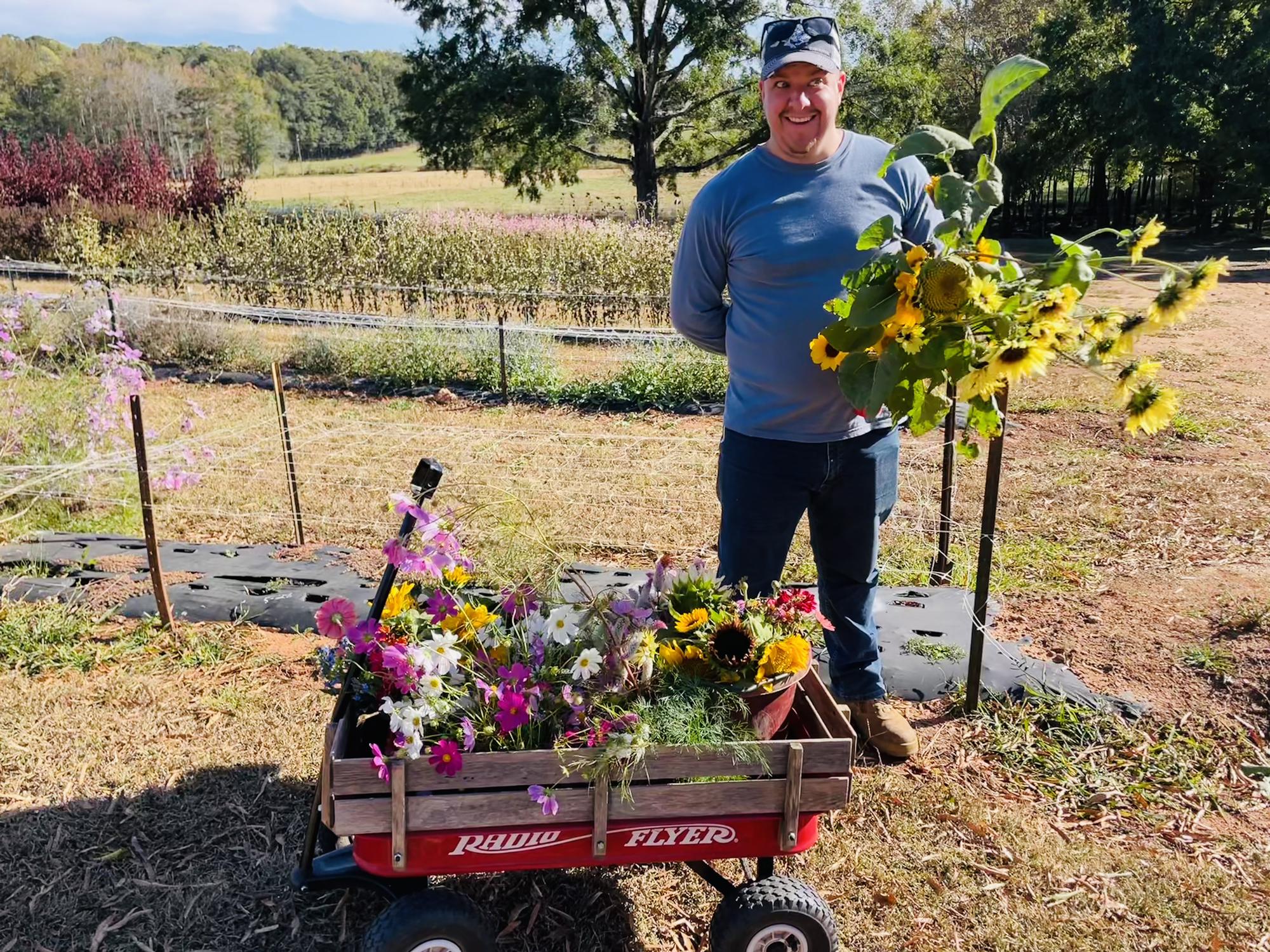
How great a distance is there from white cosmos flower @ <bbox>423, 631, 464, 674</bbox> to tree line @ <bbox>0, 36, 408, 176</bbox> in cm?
4077

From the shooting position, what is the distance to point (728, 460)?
2641mm

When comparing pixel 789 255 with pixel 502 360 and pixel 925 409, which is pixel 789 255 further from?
pixel 502 360

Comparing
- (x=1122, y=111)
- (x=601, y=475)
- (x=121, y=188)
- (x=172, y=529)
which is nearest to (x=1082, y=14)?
(x=1122, y=111)

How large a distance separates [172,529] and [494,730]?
369 centimetres

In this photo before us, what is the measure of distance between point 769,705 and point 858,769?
104cm

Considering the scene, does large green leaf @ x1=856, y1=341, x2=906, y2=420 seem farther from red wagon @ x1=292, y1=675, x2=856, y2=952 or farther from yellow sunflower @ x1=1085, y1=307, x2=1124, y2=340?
red wagon @ x1=292, y1=675, x2=856, y2=952

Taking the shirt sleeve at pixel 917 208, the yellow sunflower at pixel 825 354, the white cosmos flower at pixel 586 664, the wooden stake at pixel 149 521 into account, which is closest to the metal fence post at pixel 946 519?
the shirt sleeve at pixel 917 208

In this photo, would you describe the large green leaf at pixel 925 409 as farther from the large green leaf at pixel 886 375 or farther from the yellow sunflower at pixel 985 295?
the yellow sunflower at pixel 985 295

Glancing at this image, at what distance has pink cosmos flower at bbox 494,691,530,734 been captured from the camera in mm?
1927

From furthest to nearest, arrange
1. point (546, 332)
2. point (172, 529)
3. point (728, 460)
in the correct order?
point (546, 332) → point (172, 529) → point (728, 460)

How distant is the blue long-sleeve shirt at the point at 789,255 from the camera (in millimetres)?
2410

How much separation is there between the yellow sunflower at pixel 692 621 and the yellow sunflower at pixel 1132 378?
929 mm

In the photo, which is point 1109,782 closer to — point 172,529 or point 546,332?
point 172,529

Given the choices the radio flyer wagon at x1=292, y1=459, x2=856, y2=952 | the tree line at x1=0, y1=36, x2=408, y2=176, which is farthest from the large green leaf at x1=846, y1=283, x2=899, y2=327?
the tree line at x1=0, y1=36, x2=408, y2=176
